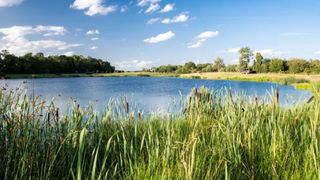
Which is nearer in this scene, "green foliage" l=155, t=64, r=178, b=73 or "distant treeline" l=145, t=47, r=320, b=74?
"distant treeline" l=145, t=47, r=320, b=74

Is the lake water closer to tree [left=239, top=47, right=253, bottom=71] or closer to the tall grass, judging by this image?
the tall grass

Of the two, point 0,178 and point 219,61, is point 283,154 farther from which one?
point 219,61

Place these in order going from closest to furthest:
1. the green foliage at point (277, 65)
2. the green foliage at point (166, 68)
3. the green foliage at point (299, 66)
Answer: the green foliage at point (299, 66), the green foliage at point (277, 65), the green foliage at point (166, 68)

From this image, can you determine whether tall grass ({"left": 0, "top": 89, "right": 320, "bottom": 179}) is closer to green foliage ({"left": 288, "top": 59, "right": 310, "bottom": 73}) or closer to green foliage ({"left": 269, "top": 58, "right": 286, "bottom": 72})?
green foliage ({"left": 288, "top": 59, "right": 310, "bottom": 73})

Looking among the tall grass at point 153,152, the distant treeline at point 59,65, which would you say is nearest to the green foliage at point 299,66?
the distant treeline at point 59,65

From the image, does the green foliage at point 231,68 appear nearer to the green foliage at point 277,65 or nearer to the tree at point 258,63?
the tree at point 258,63

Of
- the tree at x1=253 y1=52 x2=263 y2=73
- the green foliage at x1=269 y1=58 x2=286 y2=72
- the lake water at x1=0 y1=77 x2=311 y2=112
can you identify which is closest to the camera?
the lake water at x1=0 y1=77 x2=311 y2=112

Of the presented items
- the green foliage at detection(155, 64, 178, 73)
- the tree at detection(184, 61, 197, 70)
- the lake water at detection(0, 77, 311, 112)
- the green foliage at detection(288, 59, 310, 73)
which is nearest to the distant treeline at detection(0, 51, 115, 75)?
the green foliage at detection(155, 64, 178, 73)

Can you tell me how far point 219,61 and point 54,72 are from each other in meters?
58.0

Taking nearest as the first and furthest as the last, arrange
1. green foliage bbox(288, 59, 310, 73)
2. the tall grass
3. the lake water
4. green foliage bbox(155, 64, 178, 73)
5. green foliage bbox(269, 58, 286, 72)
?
1. the tall grass
2. the lake water
3. green foliage bbox(288, 59, 310, 73)
4. green foliage bbox(269, 58, 286, 72)
5. green foliage bbox(155, 64, 178, 73)

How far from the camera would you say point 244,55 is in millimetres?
106938

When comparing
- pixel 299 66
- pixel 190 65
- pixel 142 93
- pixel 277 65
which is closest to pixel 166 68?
pixel 190 65

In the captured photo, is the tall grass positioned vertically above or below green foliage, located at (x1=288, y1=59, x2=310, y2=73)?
below

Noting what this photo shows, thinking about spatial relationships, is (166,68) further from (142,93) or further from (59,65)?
(142,93)
